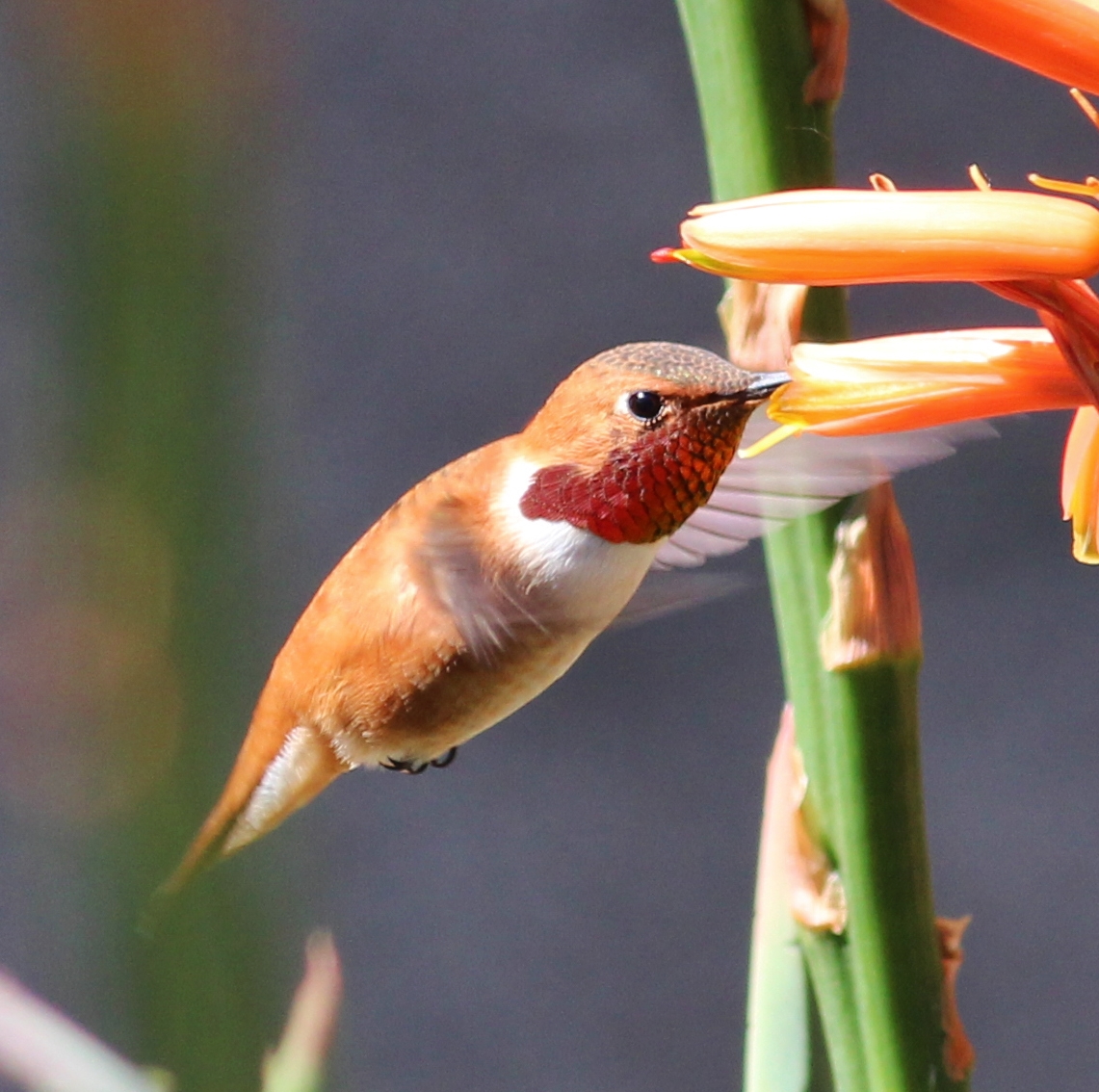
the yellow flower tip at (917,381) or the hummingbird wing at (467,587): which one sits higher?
the yellow flower tip at (917,381)

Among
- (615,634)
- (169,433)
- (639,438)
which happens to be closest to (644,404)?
(639,438)

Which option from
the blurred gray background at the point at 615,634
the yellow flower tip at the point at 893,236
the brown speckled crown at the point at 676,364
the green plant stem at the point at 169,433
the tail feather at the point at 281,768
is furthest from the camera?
the blurred gray background at the point at 615,634

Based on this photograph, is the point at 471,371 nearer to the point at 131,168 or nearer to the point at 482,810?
the point at 482,810

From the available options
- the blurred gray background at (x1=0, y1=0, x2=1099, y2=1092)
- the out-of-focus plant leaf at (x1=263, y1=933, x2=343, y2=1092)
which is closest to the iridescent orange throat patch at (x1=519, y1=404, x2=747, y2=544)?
the out-of-focus plant leaf at (x1=263, y1=933, x2=343, y2=1092)

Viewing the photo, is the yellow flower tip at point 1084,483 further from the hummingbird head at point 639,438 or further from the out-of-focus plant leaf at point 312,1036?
the out-of-focus plant leaf at point 312,1036

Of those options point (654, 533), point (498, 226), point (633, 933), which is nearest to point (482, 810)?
point (633, 933)

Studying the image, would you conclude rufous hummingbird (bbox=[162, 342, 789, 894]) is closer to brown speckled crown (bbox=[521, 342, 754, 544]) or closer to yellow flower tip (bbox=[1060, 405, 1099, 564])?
brown speckled crown (bbox=[521, 342, 754, 544])

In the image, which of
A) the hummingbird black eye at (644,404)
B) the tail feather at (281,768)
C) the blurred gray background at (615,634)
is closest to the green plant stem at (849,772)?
the hummingbird black eye at (644,404)
